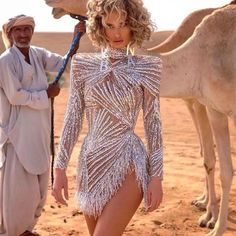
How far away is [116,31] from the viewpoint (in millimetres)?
3154

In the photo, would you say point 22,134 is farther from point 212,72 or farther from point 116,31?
point 116,31

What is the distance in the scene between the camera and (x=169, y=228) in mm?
6215

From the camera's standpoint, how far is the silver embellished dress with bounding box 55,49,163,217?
3.14m

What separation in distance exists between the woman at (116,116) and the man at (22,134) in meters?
1.74

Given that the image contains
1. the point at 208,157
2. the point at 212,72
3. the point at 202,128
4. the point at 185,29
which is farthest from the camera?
the point at 185,29

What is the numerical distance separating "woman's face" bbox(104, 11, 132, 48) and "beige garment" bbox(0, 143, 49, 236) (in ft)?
7.01

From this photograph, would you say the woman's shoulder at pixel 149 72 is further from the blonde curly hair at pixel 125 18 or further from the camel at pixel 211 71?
the camel at pixel 211 71

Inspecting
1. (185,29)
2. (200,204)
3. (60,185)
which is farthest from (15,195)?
(185,29)

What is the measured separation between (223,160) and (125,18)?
3.42m

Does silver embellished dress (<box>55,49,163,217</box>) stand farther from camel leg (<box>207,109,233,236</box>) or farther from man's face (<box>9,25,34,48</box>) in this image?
camel leg (<box>207,109,233,236</box>)

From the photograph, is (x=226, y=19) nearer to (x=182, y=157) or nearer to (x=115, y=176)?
(x=115, y=176)

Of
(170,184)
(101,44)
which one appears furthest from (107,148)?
(170,184)

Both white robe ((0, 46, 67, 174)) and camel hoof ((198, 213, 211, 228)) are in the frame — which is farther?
camel hoof ((198, 213, 211, 228))

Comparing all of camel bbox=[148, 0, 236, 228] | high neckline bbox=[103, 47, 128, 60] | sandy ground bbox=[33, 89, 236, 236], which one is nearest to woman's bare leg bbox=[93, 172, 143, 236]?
high neckline bbox=[103, 47, 128, 60]
